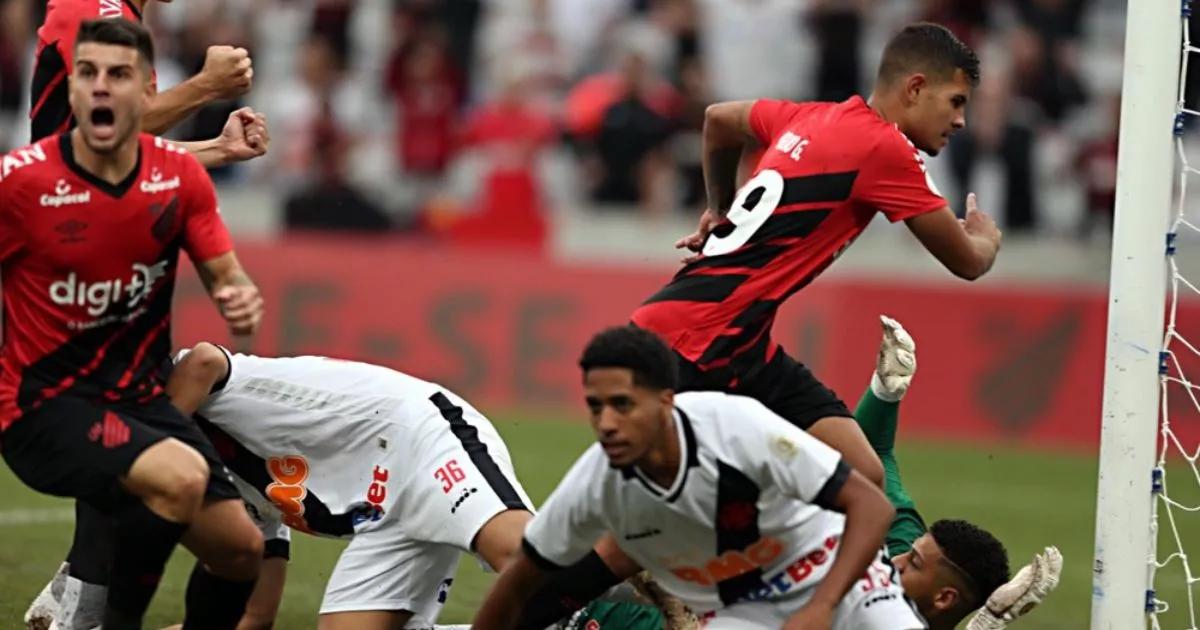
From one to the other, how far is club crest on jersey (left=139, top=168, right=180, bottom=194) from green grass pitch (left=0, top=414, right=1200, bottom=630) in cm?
250

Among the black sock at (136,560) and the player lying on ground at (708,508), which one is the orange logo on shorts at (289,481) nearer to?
the black sock at (136,560)

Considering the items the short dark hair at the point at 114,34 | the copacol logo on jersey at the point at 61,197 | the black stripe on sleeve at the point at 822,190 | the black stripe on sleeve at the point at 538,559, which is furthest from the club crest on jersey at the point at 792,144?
the copacol logo on jersey at the point at 61,197

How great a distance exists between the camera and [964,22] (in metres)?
18.7

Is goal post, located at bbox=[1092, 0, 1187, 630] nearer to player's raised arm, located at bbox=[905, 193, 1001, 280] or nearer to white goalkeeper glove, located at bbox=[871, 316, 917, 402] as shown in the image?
player's raised arm, located at bbox=[905, 193, 1001, 280]

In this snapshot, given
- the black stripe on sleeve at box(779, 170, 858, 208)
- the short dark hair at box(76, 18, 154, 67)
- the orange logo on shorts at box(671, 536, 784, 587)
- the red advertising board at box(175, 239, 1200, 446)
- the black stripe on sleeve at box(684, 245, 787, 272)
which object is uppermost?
the short dark hair at box(76, 18, 154, 67)

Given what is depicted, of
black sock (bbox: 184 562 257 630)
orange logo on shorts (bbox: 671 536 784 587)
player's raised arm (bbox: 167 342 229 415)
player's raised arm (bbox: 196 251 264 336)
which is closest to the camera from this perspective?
player's raised arm (bbox: 196 251 264 336)

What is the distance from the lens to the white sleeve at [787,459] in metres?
6.14

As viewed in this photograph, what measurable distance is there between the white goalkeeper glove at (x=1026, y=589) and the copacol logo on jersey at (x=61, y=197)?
12.7 feet

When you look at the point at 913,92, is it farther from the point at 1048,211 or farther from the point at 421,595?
the point at 1048,211

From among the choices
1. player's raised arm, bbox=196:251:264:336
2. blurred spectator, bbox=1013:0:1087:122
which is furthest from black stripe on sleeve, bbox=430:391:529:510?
blurred spectator, bbox=1013:0:1087:122

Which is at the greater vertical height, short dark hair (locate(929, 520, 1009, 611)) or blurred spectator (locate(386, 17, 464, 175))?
blurred spectator (locate(386, 17, 464, 175))

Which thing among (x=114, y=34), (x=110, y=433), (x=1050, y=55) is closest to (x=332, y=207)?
(x=1050, y=55)

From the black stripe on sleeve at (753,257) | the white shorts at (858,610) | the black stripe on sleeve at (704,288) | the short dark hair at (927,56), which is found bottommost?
the white shorts at (858,610)

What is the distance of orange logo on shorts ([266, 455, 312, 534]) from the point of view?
766 cm
